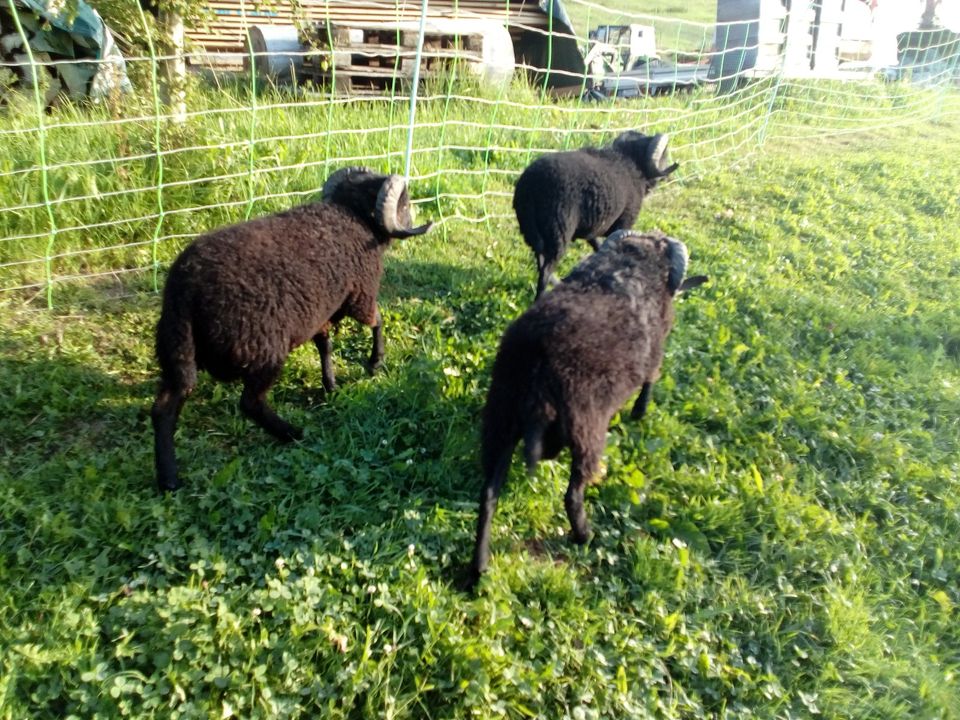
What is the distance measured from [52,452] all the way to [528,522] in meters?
2.16

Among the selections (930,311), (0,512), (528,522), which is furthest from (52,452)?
(930,311)

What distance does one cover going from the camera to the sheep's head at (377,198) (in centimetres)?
365

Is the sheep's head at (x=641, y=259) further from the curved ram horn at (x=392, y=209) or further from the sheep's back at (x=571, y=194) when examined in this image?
the curved ram horn at (x=392, y=209)

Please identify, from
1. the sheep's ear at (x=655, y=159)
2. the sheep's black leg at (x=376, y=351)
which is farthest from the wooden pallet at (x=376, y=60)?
the sheep's black leg at (x=376, y=351)

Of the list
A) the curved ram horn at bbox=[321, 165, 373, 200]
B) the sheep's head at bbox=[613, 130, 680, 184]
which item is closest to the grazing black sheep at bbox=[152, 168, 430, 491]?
the curved ram horn at bbox=[321, 165, 373, 200]

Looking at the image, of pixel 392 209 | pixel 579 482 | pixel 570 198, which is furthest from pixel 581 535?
pixel 570 198

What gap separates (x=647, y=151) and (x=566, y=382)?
3.02 metres

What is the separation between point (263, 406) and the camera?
317cm

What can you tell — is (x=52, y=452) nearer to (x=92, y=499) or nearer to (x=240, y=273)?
(x=92, y=499)

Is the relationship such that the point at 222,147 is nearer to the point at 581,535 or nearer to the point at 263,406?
the point at 263,406

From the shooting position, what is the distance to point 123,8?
188 inches

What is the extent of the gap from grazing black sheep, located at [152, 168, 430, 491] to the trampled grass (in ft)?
1.04

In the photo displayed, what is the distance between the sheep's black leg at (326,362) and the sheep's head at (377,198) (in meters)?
0.67

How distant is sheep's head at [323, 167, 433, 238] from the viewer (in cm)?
365
